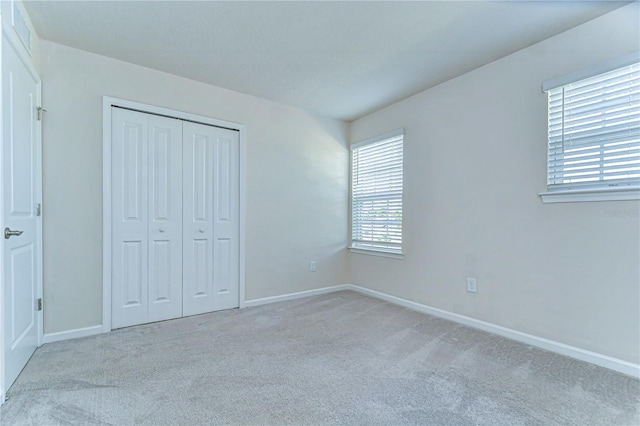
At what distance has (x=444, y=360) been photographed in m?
2.18

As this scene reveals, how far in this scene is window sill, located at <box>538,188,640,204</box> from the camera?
6.48 ft

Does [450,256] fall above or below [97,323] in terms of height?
above

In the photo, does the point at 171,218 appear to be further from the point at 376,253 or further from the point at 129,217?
the point at 376,253

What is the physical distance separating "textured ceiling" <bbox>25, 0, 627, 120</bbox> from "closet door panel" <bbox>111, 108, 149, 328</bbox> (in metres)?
0.65

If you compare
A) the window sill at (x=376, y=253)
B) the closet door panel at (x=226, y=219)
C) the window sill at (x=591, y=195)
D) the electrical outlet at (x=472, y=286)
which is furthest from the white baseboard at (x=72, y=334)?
the window sill at (x=591, y=195)

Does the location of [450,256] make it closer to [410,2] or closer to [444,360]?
[444,360]

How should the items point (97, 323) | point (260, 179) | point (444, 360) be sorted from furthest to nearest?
point (260, 179) < point (97, 323) < point (444, 360)

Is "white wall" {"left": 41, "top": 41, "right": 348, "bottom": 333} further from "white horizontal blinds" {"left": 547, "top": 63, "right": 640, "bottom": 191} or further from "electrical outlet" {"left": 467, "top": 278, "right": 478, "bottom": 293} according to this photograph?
"white horizontal blinds" {"left": 547, "top": 63, "right": 640, "bottom": 191}

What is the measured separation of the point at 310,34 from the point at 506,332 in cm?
289

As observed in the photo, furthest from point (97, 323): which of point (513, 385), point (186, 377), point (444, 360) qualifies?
point (513, 385)

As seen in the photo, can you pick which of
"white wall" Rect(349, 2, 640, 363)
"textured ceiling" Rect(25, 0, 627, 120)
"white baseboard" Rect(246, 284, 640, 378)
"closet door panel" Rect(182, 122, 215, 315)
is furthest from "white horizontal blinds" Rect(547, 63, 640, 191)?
"closet door panel" Rect(182, 122, 215, 315)

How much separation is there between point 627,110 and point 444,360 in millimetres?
2059

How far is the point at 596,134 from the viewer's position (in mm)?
2146

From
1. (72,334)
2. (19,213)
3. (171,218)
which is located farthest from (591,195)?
(72,334)
